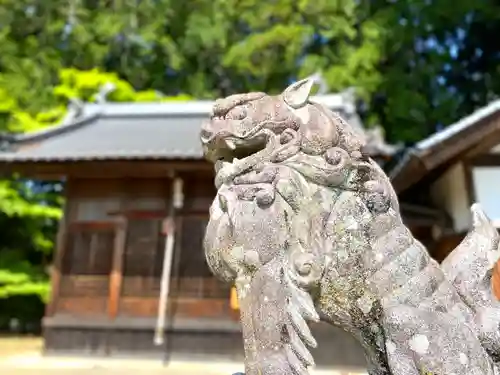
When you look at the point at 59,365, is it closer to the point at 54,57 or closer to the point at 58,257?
the point at 58,257

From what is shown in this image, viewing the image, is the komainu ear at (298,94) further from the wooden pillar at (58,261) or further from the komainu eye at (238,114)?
the wooden pillar at (58,261)

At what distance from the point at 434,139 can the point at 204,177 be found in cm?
374

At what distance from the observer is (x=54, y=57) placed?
14617mm

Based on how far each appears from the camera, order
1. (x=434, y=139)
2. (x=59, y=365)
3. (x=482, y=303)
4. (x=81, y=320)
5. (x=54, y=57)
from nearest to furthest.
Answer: (x=482, y=303) < (x=434, y=139) < (x=59, y=365) < (x=81, y=320) < (x=54, y=57)

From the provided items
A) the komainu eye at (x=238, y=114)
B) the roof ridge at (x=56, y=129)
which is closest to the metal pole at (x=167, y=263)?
the roof ridge at (x=56, y=129)

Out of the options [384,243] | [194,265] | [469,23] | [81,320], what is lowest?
[384,243]

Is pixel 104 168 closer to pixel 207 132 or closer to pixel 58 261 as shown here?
pixel 58 261

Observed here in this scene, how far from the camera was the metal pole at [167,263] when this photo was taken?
8.10 m

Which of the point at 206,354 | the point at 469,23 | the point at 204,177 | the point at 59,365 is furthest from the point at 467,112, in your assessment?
the point at 59,365

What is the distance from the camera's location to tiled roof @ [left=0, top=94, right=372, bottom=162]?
835cm

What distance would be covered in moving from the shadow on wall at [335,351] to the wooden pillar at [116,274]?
297 centimetres

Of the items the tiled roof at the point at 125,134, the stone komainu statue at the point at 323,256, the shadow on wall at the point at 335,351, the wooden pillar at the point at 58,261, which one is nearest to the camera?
the stone komainu statue at the point at 323,256

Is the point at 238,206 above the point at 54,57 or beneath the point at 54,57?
beneath

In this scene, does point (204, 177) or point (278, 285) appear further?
point (204, 177)
